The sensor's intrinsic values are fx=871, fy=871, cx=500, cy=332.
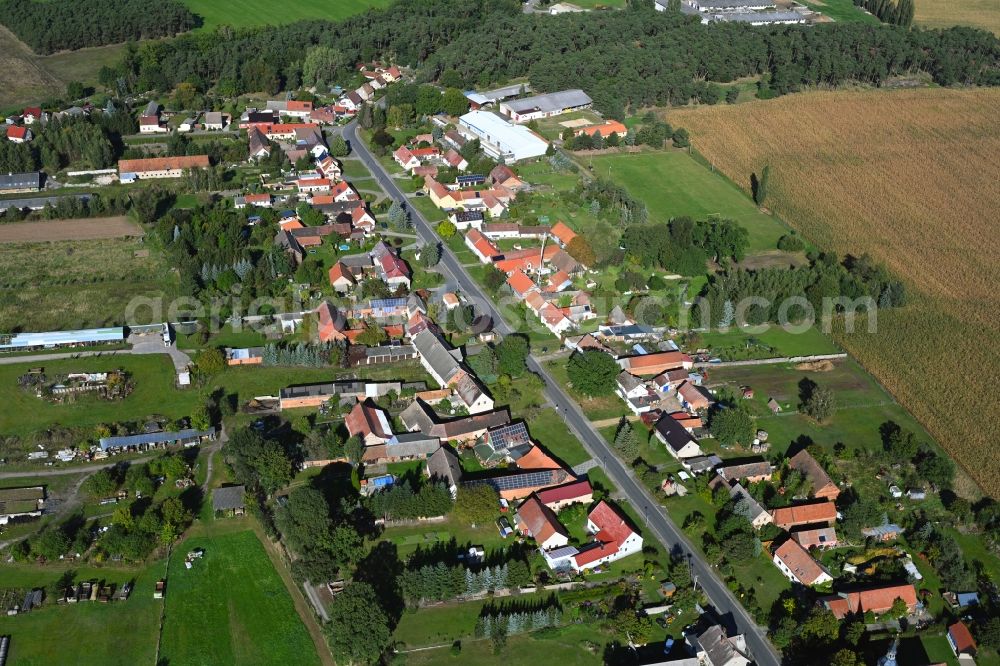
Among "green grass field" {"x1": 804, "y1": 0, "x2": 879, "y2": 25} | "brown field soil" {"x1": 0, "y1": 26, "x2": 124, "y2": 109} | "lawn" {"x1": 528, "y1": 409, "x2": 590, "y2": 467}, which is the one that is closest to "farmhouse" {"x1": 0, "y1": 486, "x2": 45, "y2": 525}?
"lawn" {"x1": 528, "y1": 409, "x2": 590, "y2": 467}

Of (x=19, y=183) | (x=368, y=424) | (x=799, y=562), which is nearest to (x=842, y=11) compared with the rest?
(x=19, y=183)

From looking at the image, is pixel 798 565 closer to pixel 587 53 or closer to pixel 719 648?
pixel 719 648

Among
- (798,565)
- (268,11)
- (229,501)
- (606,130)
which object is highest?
(268,11)

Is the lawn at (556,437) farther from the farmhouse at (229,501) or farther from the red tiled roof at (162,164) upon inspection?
the red tiled roof at (162,164)

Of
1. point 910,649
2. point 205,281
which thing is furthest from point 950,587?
A: point 205,281

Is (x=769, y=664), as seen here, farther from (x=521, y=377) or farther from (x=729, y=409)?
(x=521, y=377)

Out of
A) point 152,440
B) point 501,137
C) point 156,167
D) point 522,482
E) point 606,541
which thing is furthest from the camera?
point 501,137
